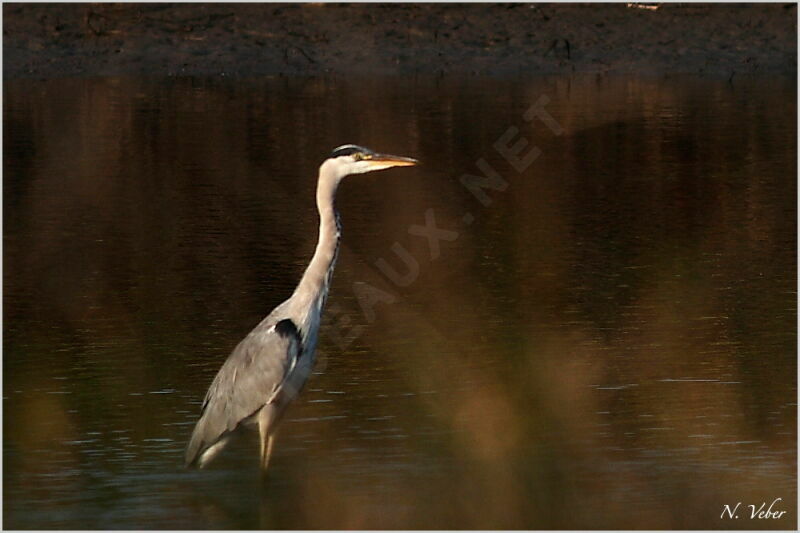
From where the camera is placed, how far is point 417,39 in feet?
83.5

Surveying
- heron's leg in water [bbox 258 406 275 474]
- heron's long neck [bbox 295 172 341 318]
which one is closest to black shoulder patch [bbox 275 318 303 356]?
heron's long neck [bbox 295 172 341 318]

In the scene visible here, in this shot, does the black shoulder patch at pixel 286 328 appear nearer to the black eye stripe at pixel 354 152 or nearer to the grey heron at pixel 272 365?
the grey heron at pixel 272 365

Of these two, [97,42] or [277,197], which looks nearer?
[277,197]

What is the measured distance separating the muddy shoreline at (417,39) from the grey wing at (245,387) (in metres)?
18.3

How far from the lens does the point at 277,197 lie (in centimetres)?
1505

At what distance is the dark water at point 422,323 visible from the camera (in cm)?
689

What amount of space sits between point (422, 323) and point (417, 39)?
626 inches

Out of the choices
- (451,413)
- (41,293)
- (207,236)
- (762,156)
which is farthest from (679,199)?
(451,413)

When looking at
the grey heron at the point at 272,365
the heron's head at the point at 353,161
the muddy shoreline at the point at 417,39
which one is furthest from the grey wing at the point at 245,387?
the muddy shoreline at the point at 417,39

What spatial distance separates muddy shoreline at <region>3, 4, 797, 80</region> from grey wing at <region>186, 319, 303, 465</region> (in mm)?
18300

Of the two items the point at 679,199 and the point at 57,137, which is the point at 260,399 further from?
the point at 57,137

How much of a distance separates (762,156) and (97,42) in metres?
11.5

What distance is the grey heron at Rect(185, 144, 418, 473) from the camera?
273 inches

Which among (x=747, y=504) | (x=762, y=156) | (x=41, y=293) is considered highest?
(x=762, y=156)
